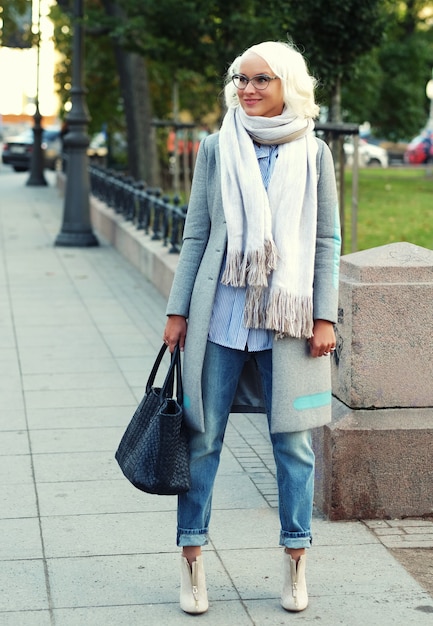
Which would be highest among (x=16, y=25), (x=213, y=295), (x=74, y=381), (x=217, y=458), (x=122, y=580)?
(x=16, y=25)

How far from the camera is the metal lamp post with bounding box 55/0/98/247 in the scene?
614 inches

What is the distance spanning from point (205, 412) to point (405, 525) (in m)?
1.45

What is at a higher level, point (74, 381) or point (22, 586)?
point (22, 586)

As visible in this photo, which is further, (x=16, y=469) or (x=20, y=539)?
(x=16, y=469)

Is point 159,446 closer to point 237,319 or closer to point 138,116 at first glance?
point 237,319

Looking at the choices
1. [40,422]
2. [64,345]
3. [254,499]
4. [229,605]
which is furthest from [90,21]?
[229,605]

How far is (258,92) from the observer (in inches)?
154

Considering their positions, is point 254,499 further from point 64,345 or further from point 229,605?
point 64,345

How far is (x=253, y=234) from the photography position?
3.88 metres

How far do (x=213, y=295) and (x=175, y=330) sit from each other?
0.61 ft

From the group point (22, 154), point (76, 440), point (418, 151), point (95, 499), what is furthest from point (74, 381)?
point (418, 151)

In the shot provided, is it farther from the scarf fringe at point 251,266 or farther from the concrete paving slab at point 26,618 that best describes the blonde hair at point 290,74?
the concrete paving slab at point 26,618

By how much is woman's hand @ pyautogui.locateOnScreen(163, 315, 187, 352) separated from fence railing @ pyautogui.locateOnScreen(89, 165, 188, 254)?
672cm

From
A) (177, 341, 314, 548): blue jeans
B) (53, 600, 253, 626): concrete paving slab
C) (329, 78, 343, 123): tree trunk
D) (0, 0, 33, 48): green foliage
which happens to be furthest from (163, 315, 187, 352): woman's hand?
(0, 0, 33, 48): green foliage
